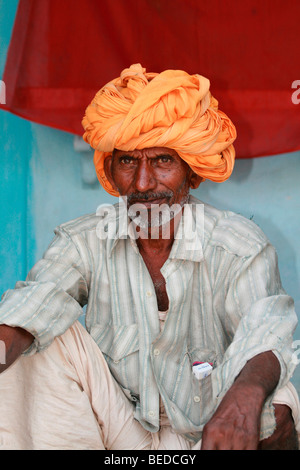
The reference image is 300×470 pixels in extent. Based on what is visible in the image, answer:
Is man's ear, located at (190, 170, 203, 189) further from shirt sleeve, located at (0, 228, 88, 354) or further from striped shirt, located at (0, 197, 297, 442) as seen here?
shirt sleeve, located at (0, 228, 88, 354)

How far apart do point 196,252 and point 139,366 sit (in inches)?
16.4

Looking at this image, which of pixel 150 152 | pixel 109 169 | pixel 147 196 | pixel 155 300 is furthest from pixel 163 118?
pixel 155 300

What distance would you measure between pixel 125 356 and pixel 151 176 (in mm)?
597

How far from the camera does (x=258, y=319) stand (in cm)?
221

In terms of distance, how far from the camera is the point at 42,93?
125 inches

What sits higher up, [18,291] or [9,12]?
[9,12]

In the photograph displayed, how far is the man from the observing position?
223 centimetres

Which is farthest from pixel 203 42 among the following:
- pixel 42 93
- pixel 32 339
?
pixel 32 339

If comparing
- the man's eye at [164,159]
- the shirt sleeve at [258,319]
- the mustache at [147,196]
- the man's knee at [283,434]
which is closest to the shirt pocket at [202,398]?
the shirt sleeve at [258,319]

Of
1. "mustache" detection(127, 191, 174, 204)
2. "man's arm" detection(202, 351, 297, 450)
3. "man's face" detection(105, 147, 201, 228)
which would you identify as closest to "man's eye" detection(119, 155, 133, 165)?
"man's face" detection(105, 147, 201, 228)

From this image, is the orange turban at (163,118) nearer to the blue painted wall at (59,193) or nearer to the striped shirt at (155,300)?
the striped shirt at (155,300)

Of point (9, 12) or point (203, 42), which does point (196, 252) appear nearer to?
point (203, 42)

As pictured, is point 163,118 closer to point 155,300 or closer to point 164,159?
point 164,159
